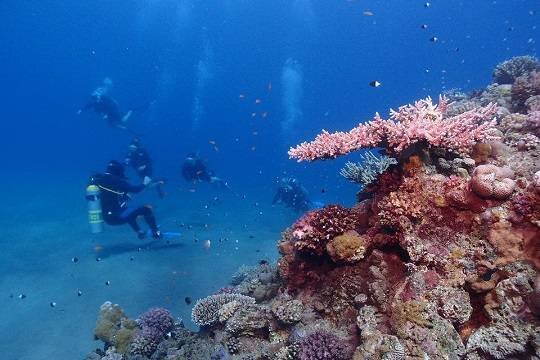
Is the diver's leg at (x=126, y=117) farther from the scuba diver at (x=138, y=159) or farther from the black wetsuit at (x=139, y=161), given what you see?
the black wetsuit at (x=139, y=161)

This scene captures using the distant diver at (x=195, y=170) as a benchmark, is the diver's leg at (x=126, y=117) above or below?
above

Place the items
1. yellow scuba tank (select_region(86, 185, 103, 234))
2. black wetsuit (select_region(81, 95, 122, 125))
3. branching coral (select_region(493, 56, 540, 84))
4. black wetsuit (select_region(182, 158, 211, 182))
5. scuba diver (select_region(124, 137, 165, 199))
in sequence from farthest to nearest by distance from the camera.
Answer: black wetsuit (select_region(81, 95, 122, 125)), black wetsuit (select_region(182, 158, 211, 182)), scuba diver (select_region(124, 137, 165, 199)), yellow scuba tank (select_region(86, 185, 103, 234)), branching coral (select_region(493, 56, 540, 84))

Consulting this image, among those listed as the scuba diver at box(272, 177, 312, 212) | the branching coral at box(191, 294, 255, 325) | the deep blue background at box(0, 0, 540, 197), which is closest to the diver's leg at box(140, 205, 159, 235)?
the scuba diver at box(272, 177, 312, 212)

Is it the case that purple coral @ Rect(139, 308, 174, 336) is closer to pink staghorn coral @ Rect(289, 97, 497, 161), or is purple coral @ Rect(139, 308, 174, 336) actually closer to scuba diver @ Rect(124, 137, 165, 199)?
pink staghorn coral @ Rect(289, 97, 497, 161)

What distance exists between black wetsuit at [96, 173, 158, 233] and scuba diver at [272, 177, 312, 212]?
8175 mm

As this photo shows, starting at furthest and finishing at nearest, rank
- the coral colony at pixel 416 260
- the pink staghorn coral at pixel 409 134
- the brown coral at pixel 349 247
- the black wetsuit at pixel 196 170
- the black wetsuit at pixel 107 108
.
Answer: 1. the black wetsuit at pixel 107 108
2. the black wetsuit at pixel 196 170
3. the brown coral at pixel 349 247
4. the pink staghorn coral at pixel 409 134
5. the coral colony at pixel 416 260

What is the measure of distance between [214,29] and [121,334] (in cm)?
14275

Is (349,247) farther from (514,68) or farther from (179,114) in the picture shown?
(179,114)

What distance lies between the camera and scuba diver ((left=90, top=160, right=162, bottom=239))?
14.0m

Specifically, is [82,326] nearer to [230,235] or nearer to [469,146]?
[230,235]

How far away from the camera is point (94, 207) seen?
14.0 metres

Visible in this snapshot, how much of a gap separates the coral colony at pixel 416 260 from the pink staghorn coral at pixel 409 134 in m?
0.02

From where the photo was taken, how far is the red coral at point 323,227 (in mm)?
4945

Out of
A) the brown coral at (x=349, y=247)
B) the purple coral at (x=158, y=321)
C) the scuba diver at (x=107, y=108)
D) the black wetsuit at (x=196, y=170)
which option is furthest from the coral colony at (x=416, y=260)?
the scuba diver at (x=107, y=108)
